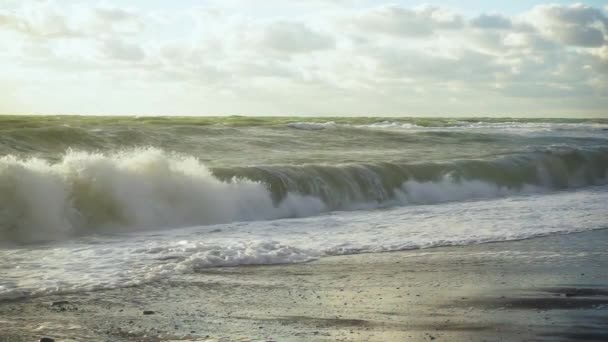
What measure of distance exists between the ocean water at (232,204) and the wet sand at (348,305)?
0.75 m

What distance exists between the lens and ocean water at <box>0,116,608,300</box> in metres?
9.20

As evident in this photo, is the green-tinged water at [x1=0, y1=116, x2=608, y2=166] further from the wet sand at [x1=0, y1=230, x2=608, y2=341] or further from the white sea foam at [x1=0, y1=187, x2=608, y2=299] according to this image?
the wet sand at [x1=0, y1=230, x2=608, y2=341]

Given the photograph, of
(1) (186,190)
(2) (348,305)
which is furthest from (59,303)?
(1) (186,190)

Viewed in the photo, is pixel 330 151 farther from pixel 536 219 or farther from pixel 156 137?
pixel 536 219

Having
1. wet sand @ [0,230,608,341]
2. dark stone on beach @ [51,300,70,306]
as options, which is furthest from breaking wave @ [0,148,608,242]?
wet sand @ [0,230,608,341]

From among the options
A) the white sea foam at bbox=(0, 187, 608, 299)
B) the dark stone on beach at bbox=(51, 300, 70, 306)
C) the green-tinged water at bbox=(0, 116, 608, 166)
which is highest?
the green-tinged water at bbox=(0, 116, 608, 166)

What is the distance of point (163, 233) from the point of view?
1193cm

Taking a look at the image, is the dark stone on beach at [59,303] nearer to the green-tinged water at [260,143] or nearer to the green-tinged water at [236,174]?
the green-tinged water at [236,174]

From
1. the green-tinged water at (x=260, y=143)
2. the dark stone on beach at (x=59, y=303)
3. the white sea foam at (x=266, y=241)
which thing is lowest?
the white sea foam at (x=266, y=241)

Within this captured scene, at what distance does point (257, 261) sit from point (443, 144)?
22392 mm

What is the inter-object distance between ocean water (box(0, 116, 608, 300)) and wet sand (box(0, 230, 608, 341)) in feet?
2.46

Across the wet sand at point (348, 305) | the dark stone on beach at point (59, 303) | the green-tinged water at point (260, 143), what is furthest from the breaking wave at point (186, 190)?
the wet sand at point (348, 305)

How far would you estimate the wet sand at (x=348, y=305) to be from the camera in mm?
5609

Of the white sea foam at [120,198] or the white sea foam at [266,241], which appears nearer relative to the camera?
the white sea foam at [266,241]
